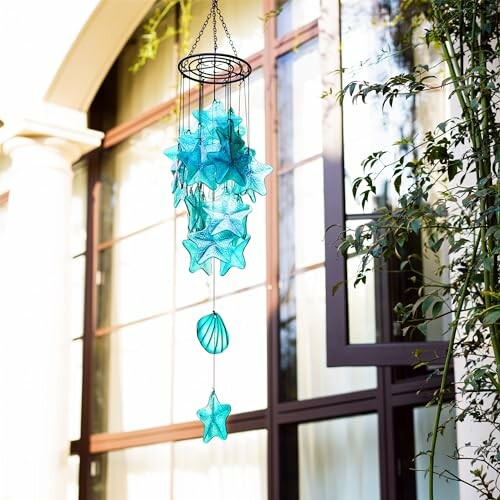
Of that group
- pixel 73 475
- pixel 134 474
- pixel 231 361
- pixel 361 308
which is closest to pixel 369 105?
pixel 361 308

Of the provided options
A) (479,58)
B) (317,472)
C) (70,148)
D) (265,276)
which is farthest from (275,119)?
(479,58)

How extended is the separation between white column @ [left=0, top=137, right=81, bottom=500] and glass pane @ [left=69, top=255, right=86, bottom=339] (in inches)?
28.9

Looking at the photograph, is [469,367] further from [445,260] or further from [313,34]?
[313,34]

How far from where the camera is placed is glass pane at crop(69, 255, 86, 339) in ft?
21.6

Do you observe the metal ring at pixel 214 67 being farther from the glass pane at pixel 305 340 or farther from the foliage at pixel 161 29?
the foliage at pixel 161 29

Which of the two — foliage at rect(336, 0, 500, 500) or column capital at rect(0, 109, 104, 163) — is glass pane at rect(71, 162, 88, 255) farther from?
foliage at rect(336, 0, 500, 500)

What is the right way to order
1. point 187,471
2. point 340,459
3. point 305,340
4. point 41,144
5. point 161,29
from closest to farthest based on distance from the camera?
point 340,459
point 305,340
point 187,471
point 41,144
point 161,29

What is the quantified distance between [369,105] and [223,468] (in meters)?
2.11

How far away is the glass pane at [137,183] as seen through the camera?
611cm

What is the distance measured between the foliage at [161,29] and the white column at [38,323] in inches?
28.2

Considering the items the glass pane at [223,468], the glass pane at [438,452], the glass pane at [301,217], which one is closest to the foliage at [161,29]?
the glass pane at [301,217]

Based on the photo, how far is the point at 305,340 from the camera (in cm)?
494

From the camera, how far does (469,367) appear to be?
3.33 meters

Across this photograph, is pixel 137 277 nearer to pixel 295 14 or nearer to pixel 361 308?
pixel 295 14
